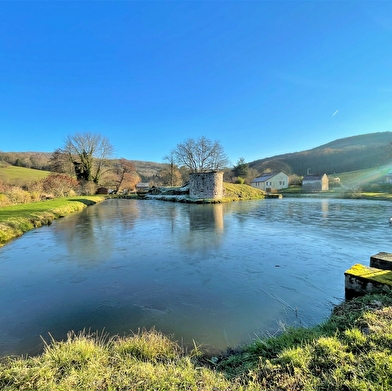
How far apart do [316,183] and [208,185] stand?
2791 cm

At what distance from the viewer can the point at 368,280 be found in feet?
10.9

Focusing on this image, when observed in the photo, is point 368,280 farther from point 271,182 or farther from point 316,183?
point 271,182

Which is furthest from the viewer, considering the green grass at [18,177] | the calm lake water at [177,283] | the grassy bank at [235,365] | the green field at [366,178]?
the green field at [366,178]

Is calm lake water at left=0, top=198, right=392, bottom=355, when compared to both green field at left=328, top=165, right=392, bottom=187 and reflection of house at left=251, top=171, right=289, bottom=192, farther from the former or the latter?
green field at left=328, top=165, right=392, bottom=187

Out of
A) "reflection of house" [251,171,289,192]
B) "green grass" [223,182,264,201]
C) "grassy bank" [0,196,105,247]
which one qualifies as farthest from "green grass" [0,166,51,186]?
"reflection of house" [251,171,289,192]

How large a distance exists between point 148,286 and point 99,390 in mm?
2479

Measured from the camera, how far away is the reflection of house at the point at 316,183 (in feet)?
136

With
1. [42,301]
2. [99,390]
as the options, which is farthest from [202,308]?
[42,301]

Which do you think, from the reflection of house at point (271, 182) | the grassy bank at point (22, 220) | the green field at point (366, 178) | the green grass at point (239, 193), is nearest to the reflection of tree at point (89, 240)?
the grassy bank at point (22, 220)

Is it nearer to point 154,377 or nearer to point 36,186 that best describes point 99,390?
point 154,377

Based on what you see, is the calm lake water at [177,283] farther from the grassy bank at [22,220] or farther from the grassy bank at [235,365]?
the grassy bank at [22,220]

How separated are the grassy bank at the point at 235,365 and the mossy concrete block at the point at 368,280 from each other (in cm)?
82

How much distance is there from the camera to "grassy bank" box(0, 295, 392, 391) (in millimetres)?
1678

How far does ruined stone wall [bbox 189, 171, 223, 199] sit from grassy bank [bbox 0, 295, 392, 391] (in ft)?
69.7
